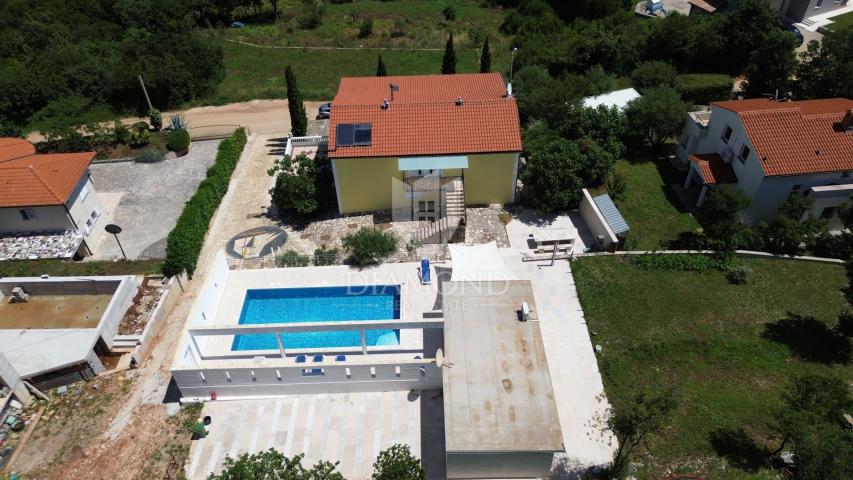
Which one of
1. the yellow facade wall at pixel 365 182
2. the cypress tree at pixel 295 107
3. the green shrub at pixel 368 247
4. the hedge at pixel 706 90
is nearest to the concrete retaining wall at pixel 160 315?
the green shrub at pixel 368 247

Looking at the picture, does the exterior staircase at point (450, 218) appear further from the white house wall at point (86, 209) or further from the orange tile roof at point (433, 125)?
the white house wall at point (86, 209)

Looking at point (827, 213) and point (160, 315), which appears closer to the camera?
point (160, 315)

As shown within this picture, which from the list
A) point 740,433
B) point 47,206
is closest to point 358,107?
point 47,206

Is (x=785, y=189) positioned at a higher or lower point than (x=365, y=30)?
higher

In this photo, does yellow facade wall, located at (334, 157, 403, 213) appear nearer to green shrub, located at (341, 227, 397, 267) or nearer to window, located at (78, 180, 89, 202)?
green shrub, located at (341, 227, 397, 267)

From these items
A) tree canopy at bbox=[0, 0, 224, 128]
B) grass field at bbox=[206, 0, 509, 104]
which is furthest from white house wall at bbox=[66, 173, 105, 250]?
grass field at bbox=[206, 0, 509, 104]

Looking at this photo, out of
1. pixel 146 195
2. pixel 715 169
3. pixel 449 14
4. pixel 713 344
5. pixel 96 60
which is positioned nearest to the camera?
pixel 713 344

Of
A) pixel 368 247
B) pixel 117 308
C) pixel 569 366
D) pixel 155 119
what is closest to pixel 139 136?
pixel 155 119

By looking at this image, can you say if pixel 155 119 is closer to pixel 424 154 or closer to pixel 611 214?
pixel 424 154
